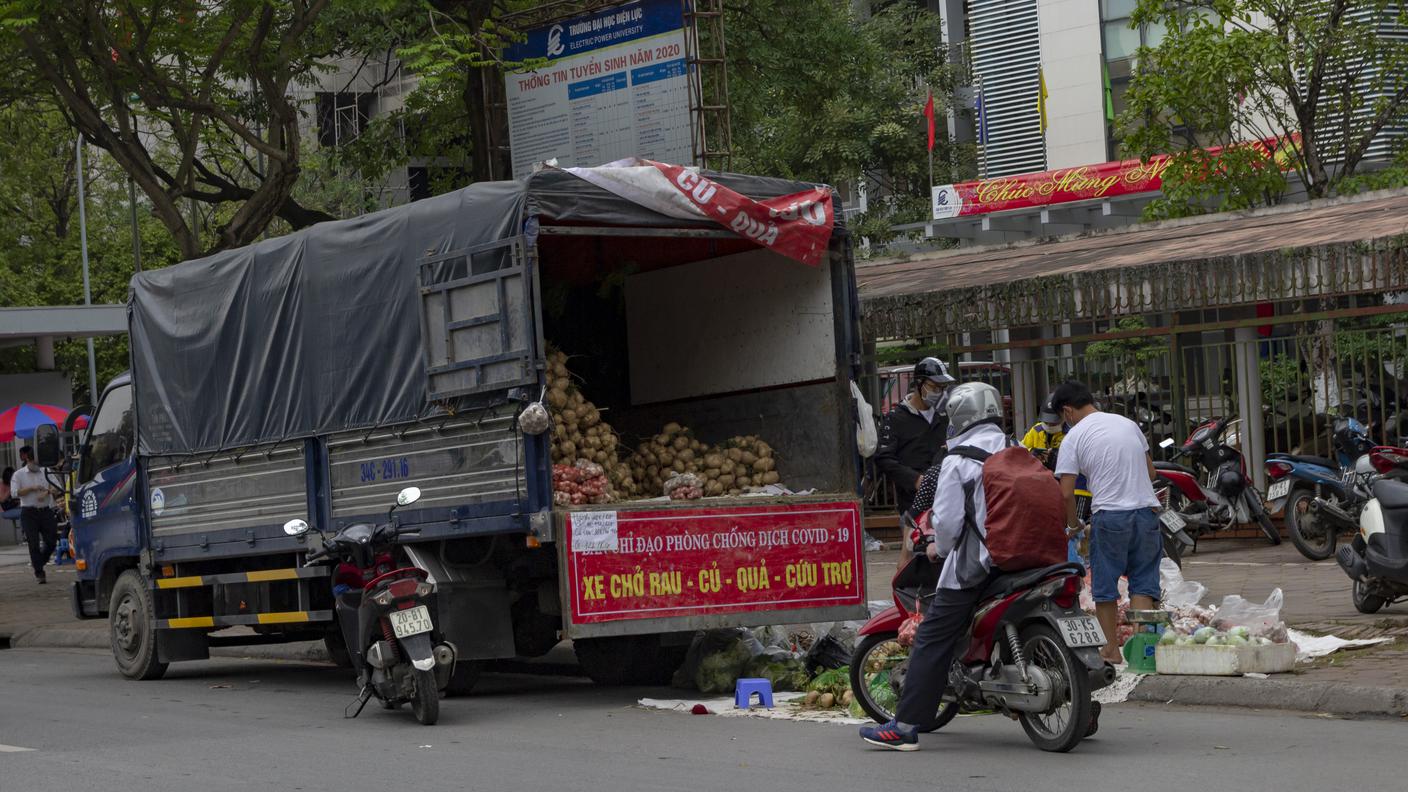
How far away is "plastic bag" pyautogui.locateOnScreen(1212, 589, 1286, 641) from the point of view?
9109 mm

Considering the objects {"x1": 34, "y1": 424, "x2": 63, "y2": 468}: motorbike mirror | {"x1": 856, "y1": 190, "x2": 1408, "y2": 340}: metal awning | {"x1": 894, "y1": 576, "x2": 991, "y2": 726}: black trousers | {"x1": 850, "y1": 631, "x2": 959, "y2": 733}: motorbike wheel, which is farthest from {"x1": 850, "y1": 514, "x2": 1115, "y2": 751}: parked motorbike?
{"x1": 34, "y1": 424, "x2": 63, "y2": 468}: motorbike mirror

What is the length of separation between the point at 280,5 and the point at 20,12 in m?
2.38

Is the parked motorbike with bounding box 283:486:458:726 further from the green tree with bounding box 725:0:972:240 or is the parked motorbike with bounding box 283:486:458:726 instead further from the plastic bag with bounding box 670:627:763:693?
the green tree with bounding box 725:0:972:240

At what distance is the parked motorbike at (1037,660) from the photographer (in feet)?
23.4

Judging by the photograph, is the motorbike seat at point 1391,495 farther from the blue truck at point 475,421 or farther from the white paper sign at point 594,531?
the white paper sign at point 594,531

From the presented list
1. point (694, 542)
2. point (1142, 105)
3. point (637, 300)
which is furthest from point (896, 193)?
point (694, 542)

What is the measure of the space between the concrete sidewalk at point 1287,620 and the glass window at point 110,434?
2168 mm

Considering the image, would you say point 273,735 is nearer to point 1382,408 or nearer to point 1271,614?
point 1271,614

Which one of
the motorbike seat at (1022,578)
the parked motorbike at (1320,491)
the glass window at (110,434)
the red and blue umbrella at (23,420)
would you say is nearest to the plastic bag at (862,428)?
the motorbike seat at (1022,578)

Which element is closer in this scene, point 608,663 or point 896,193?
point 608,663

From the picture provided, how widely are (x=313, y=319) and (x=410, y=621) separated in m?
2.58

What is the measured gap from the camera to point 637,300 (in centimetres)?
1224

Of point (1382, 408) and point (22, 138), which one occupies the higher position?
point (22, 138)

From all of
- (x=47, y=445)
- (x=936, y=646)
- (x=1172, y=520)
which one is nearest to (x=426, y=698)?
(x=936, y=646)
